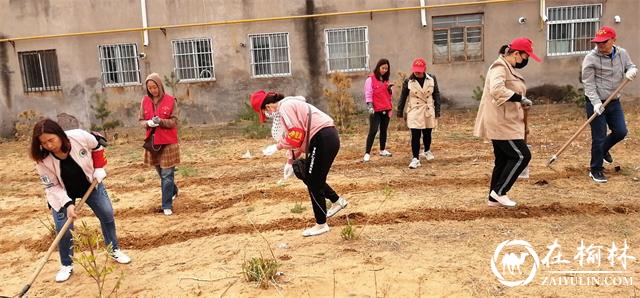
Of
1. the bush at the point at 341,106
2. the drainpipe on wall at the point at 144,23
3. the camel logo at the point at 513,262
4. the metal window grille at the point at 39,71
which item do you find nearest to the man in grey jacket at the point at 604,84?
the camel logo at the point at 513,262

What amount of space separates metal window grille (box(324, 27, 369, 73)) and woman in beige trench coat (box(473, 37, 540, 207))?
28.5 feet

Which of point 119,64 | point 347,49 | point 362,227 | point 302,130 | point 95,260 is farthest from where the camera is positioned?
point 119,64

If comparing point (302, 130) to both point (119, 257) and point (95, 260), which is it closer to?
point (119, 257)

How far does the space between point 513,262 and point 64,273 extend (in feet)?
11.7

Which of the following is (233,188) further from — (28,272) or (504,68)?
(504,68)

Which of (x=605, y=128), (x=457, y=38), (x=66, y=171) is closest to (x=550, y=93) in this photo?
(x=457, y=38)

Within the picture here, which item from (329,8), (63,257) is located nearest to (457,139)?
(329,8)

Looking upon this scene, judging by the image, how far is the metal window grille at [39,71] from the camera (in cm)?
1402

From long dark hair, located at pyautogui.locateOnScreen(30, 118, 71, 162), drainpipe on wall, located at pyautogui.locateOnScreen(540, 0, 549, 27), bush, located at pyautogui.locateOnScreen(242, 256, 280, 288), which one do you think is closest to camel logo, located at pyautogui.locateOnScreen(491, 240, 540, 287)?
bush, located at pyautogui.locateOnScreen(242, 256, 280, 288)

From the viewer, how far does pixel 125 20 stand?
44.3ft

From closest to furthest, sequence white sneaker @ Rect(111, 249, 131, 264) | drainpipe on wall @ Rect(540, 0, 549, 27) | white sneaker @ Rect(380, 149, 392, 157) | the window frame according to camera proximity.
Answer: white sneaker @ Rect(111, 249, 131, 264), white sneaker @ Rect(380, 149, 392, 157), drainpipe on wall @ Rect(540, 0, 549, 27), the window frame

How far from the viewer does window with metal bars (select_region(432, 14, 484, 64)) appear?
1303cm

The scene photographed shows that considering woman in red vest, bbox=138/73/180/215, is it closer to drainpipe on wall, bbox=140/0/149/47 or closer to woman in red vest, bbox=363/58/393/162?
woman in red vest, bbox=363/58/393/162

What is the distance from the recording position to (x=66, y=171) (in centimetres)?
397
